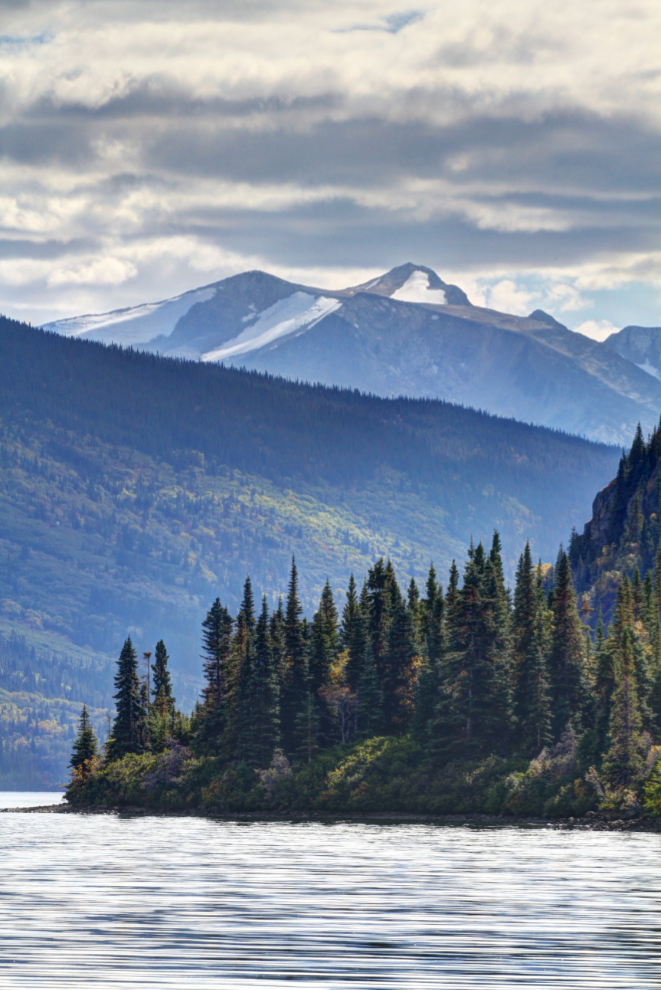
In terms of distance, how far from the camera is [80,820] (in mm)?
162125

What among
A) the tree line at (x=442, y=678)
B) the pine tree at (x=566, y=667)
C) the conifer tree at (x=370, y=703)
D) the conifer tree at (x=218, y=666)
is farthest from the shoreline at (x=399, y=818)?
the conifer tree at (x=370, y=703)

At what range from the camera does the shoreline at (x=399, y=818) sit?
417ft

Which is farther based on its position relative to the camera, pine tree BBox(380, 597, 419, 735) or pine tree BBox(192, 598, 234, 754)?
pine tree BBox(192, 598, 234, 754)

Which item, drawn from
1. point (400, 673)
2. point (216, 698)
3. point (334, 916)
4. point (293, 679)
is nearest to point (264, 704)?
point (293, 679)

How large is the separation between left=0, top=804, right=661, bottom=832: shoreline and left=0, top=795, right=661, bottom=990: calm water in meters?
25.1

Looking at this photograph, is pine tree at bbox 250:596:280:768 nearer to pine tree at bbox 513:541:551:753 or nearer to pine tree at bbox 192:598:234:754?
pine tree at bbox 192:598:234:754

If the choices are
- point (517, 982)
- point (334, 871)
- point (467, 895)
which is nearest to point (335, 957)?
point (517, 982)

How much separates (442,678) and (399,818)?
19671mm

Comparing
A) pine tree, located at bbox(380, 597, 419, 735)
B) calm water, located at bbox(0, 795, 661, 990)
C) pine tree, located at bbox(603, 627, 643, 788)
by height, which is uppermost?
pine tree, located at bbox(380, 597, 419, 735)

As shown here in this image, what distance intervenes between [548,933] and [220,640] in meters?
146

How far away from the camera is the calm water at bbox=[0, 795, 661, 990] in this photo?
43844mm

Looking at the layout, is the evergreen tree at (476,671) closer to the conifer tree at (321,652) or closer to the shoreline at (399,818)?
the shoreline at (399,818)

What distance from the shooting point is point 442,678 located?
165 m

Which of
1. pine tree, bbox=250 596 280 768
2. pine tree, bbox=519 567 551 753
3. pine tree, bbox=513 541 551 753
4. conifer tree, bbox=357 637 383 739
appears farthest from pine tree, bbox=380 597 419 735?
pine tree, bbox=519 567 551 753
